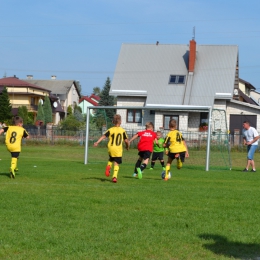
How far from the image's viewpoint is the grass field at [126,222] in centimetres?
Result: 702

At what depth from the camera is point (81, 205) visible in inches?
411

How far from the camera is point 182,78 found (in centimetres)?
5656

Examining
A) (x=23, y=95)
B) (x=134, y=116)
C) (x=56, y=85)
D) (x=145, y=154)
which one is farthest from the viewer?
(x=56, y=85)

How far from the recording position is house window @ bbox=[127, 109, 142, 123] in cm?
3039

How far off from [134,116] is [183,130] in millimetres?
4421

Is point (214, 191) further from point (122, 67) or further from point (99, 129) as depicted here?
point (122, 67)

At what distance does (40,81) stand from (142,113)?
79060 millimetres

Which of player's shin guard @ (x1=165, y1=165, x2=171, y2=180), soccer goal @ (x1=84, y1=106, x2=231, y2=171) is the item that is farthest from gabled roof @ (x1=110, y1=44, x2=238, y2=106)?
player's shin guard @ (x1=165, y1=165, x2=171, y2=180)

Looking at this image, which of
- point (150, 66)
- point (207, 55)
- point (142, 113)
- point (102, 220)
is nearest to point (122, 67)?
point (150, 66)

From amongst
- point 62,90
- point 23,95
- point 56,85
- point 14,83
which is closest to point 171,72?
point 23,95

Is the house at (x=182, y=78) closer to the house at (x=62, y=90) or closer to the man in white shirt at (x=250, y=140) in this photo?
the man in white shirt at (x=250, y=140)

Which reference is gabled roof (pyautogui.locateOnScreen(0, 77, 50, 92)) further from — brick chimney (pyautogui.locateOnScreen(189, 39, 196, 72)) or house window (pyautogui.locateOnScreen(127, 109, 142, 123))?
house window (pyautogui.locateOnScreen(127, 109, 142, 123))

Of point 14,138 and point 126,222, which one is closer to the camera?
point 126,222

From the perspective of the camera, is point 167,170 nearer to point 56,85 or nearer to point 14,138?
point 14,138
